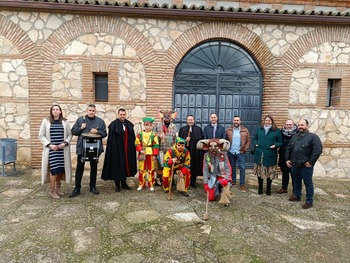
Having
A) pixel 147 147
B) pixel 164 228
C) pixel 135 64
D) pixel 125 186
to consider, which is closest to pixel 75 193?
pixel 125 186

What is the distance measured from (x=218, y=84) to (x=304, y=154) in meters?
3.16

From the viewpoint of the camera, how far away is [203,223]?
12.0 feet

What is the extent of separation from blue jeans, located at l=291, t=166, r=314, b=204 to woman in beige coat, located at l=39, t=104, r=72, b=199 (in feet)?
14.0

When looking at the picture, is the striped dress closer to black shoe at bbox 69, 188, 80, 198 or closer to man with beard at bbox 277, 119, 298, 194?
black shoe at bbox 69, 188, 80, 198

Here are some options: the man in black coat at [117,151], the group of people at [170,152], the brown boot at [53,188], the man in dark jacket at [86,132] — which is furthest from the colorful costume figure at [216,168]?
the brown boot at [53,188]

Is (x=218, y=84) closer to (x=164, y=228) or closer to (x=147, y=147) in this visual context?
(x=147, y=147)

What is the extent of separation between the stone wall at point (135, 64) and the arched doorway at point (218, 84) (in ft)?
1.00

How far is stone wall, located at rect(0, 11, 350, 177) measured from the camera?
6020mm

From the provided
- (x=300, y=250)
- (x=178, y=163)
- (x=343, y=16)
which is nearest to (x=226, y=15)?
(x=343, y=16)

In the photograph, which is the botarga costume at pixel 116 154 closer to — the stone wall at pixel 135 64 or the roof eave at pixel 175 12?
the stone wall at pixel 135 64

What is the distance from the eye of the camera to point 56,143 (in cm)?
428

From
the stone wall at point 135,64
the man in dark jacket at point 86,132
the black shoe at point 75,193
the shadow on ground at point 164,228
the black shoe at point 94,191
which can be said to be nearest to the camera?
the shadow on ground at point 164,228

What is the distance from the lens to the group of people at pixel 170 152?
14.0ft

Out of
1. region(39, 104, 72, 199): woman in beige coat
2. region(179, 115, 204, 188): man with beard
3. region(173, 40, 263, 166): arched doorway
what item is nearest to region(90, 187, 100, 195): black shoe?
region(39, 104, 72, 199): woman in beige coat
